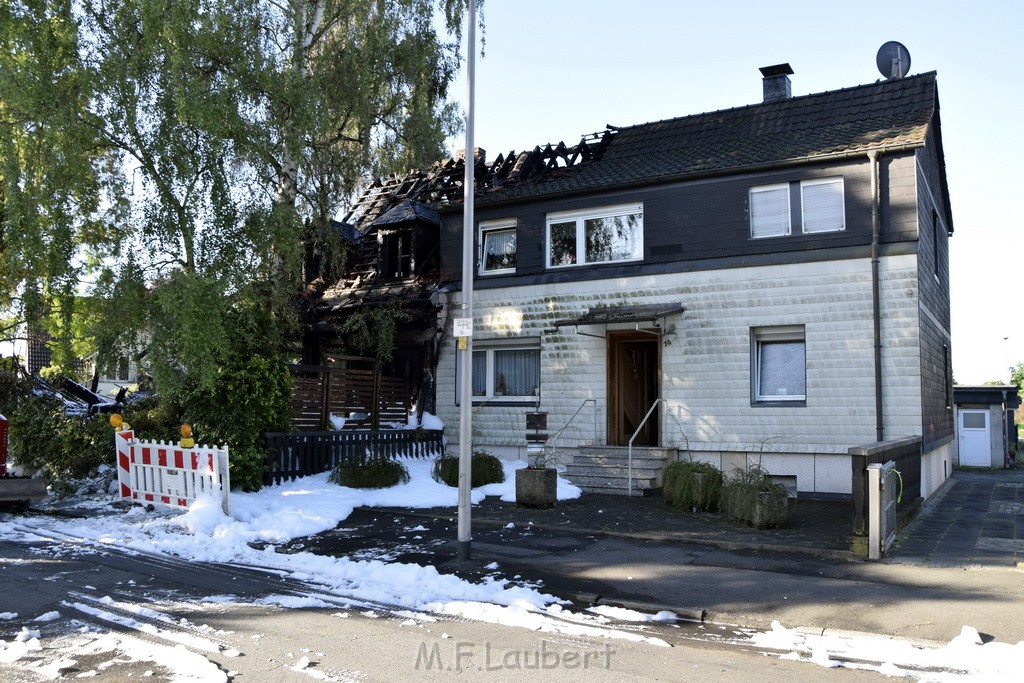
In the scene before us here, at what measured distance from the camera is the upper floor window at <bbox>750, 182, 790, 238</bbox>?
16125mm

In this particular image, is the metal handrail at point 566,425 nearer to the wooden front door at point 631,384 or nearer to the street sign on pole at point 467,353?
the wooden front door at point 631,384

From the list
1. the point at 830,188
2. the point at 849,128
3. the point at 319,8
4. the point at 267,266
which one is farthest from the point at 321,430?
the point at 849,128

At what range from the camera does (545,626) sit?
705 centimetres

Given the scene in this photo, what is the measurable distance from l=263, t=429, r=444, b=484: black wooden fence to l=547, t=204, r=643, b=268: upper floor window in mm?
5088

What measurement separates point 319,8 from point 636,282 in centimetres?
973

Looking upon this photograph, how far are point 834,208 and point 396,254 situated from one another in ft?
34.7

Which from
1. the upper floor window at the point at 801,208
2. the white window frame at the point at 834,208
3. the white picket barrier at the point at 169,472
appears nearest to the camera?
the white picket barrier at the point at 169,472

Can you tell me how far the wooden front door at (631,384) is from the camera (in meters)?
18.0

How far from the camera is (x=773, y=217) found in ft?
A: 53.3

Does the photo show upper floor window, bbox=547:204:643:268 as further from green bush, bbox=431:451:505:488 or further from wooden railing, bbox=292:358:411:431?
green bush, bbox=431:451:505:488

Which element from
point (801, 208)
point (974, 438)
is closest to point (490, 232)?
point (801, 208)

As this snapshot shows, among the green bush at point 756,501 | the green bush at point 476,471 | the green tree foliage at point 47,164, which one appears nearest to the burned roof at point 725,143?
the green bush at point 476,471

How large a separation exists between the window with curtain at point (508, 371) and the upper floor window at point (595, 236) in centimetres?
211

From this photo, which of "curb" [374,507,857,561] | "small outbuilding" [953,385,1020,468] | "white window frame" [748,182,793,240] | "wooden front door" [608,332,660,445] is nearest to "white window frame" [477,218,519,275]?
"wooden front door" [608,332,660,445]
